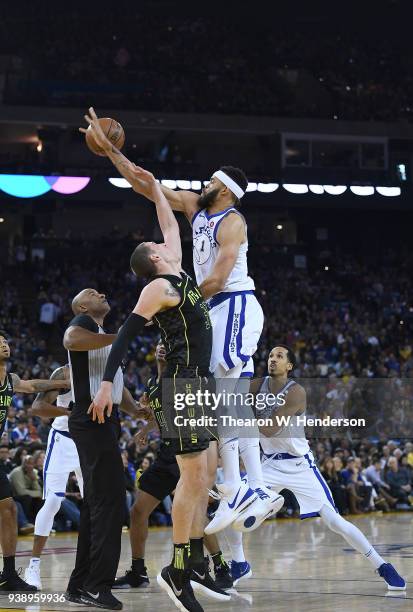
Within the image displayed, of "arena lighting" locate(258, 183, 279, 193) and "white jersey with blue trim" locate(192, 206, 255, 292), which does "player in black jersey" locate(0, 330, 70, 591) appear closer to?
"white jersey with blue trim" locate(192, 206, 255, 292)

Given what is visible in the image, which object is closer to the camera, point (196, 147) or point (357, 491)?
point (357, 491)

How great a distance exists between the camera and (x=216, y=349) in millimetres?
7953

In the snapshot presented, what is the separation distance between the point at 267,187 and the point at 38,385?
24.3 m

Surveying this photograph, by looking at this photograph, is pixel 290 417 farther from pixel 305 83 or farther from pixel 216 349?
pixel 305 83

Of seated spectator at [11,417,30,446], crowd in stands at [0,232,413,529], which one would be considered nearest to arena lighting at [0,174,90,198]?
crowd in stands at [0,232,413,529]

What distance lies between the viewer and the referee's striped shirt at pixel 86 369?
25.4 ft

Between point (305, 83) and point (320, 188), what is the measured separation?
5979 millimetres

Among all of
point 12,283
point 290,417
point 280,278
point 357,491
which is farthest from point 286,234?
point 290,417

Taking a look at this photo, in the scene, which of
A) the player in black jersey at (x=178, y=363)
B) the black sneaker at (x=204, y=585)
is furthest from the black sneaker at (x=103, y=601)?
the black sneaker at (x=204, y=585)

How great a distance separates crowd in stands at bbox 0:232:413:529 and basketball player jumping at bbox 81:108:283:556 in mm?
6953

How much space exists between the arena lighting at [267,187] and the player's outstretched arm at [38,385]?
2395 cm

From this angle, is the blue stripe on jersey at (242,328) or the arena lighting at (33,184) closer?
the blue stripe on jersey at (242,328)

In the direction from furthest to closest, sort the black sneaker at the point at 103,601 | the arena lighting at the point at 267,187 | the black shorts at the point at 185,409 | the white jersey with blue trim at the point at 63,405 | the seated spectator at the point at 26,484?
the arena lighting at the point at 267,187
the seated spectator at the point at 26,484
the white jersey with blue trim at the point at 63,405
the black sneaker at the point at 103,601
the black shorts at the point at 185,409

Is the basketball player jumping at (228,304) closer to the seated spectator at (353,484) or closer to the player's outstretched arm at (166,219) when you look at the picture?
the player's outstretched arm at (166,219)
